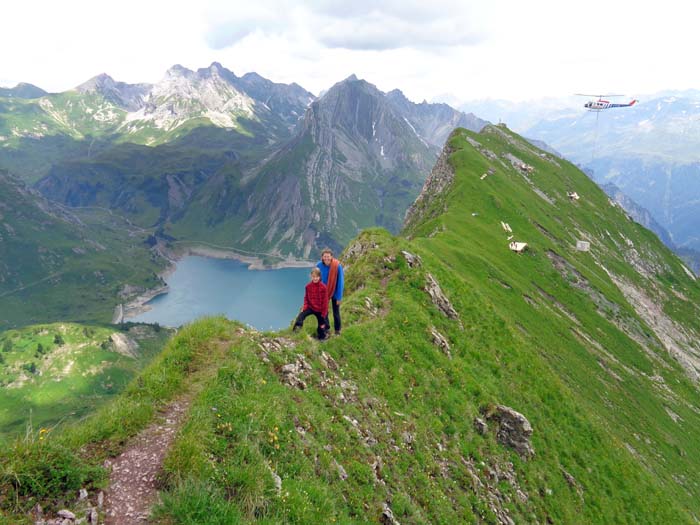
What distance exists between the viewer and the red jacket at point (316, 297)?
17234 mm

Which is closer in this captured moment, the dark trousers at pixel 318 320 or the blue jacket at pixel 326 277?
the blue jacket at pixel 326 277

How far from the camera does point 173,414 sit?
1105 cm

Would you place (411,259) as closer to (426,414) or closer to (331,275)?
(426,414)

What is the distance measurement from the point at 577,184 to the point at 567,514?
5613 inches

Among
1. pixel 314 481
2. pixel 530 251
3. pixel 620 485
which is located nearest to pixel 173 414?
pixel 314 481

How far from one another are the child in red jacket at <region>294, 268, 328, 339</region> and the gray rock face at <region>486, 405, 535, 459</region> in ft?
43.9

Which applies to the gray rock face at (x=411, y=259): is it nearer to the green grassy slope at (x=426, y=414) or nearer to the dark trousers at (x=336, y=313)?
the green grassy slope at (x=426, y=414)

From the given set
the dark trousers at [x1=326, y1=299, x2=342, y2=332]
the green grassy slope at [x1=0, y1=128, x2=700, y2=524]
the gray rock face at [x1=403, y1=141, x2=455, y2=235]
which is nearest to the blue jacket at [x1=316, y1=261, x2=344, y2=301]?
the dark trousers at [x1=326, y1=299, x2=342, y2=332]

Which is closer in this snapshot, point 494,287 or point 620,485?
point 620,485

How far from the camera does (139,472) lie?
9.01m

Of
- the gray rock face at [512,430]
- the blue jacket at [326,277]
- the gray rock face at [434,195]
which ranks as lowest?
the gray rock face at [512,430]

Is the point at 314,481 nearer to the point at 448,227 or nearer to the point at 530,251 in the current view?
the point at 448,227

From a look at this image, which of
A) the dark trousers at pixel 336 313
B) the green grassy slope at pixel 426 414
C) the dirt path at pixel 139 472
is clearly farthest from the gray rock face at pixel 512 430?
the dirt path at pixel 139 472

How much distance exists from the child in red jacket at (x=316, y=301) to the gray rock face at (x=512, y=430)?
43.9ft
